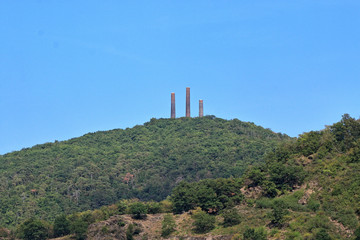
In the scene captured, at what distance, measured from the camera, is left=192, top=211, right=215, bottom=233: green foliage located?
310 ft

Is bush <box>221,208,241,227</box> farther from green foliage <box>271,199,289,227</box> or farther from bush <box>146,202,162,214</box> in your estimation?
bush <box>146,202,162,214</box>

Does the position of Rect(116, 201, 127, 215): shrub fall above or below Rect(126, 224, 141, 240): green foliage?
above

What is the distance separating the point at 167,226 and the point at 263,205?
44.9ft

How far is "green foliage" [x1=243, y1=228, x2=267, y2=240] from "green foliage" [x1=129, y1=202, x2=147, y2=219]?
22246 mm

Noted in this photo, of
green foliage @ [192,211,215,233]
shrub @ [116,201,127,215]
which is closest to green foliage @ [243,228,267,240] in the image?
green foliage @ [192,211,215,233]

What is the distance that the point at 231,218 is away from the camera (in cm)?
9331

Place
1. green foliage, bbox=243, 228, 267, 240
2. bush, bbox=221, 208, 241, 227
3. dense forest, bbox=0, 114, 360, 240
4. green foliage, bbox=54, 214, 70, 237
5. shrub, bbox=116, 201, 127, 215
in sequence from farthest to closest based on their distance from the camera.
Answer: shrub, bbox=116, 201, 127, 215 → green foliage, bbox=54, 214, 70, 237 → bush, bbox=221, 208, 241, 227 → dense forest, bbox=0, 114, 360, 240 → green foliage, bbox=243, 228, 267, 240

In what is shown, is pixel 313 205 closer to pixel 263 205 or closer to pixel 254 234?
pixel 263 205

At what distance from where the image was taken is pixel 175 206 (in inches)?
4126

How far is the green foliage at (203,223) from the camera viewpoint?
3718 inches

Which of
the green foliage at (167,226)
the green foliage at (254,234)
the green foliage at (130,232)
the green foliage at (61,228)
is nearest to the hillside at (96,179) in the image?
the green foliage at (61,228)

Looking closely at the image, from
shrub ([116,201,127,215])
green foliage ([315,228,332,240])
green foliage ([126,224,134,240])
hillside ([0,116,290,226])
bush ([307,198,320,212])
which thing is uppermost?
hillside ([0,116,290,226])

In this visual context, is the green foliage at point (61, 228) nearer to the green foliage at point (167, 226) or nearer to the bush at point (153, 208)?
the bush at point (153, 208)

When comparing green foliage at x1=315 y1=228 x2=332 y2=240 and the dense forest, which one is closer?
green foliage at x1=315 y1=228 x2=332 y2=240
